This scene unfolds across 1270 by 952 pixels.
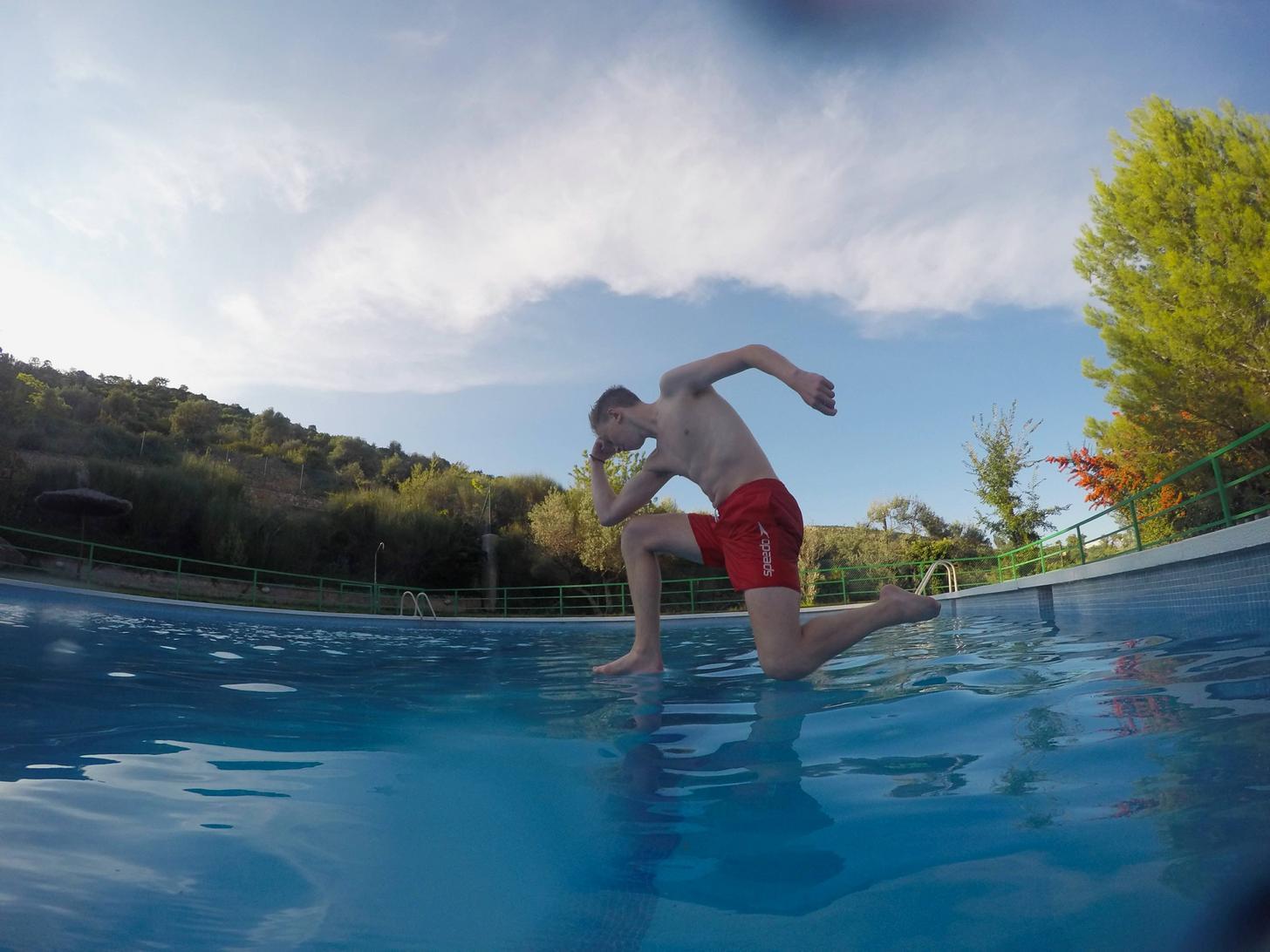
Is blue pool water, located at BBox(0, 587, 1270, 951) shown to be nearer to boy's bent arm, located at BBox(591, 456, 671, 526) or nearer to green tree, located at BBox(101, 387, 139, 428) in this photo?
boy's bent arm, located at BBox(591, 456, 671, 526)

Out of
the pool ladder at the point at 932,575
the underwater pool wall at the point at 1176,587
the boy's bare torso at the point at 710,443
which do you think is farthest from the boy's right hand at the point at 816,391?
the underwater pool wall at the point at 1176,587

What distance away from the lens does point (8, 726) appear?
1.82 m

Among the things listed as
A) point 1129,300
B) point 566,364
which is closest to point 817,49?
point 1129,300

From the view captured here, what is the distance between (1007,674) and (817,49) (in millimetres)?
3052

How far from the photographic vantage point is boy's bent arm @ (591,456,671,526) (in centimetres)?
327

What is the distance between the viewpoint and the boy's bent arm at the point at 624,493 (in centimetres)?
→ 327

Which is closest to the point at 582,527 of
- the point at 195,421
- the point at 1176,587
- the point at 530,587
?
the point at 530,587

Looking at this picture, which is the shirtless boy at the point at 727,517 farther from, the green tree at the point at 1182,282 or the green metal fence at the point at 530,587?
the green tree at the point at 1182,282

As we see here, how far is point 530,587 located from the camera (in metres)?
16.4

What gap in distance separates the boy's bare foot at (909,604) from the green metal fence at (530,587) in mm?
6632

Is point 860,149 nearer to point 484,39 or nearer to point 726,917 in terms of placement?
point 484,39

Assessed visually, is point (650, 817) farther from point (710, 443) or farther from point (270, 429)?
point (270, 429)

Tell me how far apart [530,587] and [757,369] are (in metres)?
14.4

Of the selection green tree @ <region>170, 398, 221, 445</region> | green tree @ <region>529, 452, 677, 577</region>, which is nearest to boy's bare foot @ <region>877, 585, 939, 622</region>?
green tree @ <region>529, 452, 677, 577</region>
